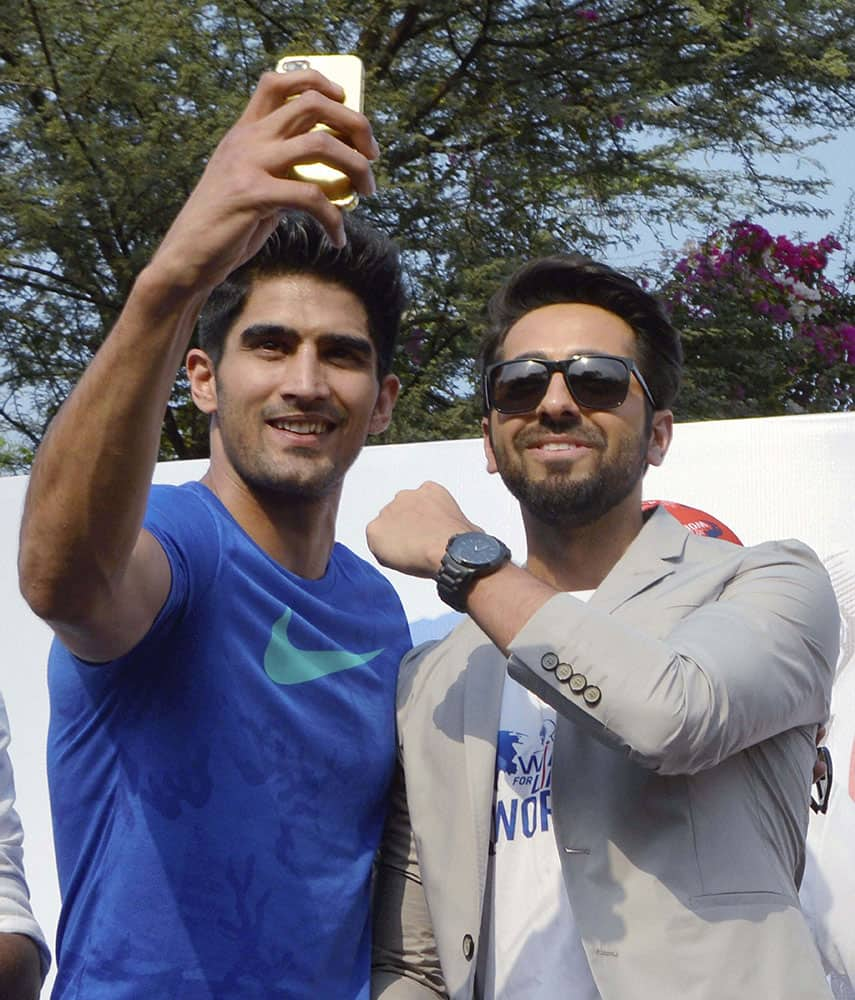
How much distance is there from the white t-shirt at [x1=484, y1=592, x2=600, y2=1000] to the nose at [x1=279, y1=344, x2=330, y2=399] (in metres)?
0.71

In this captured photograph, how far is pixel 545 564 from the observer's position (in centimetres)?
299

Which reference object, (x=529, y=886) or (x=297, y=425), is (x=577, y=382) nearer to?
(x=297, y=425)

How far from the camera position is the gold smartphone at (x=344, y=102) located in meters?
1.86

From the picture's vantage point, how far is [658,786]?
245 centimetres

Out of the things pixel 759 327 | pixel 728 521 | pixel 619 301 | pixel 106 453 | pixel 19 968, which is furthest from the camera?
pixel 759 327

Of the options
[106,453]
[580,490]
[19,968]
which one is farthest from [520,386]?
[19,968]

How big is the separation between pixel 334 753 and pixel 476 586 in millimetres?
457

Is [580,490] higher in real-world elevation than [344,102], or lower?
lower

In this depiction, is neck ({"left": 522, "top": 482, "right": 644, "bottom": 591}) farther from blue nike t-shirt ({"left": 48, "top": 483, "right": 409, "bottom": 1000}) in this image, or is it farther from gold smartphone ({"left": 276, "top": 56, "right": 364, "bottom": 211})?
gold smartphone ({"left": 276, "top": 56, "right": 364, "bottom": 211})

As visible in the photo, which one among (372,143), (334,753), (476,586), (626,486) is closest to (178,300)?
(372,143)

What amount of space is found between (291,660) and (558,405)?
717 millimetres

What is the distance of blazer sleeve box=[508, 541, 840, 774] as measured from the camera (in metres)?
2.26

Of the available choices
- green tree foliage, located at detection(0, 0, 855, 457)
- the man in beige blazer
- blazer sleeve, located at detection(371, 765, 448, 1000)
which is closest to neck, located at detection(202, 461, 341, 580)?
the man in beige blazer

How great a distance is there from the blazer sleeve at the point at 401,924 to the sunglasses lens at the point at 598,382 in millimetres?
830
